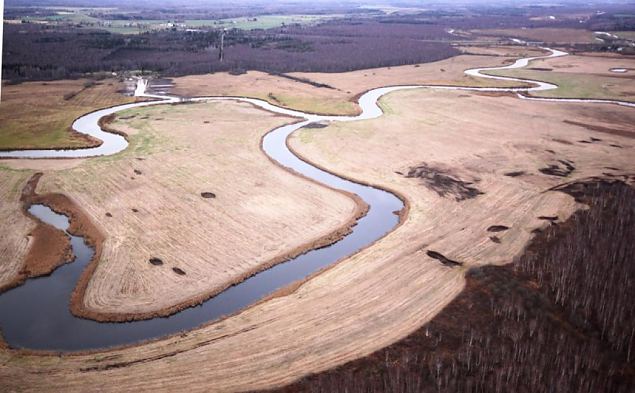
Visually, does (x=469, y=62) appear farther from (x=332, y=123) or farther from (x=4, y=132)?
(x=4, y=132)

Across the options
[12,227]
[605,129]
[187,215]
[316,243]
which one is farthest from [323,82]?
[12,227]

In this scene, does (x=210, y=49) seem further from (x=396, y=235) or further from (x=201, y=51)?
Answer: (x=396, y=235)

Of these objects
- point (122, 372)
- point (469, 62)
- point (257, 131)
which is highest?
point (469, 62)

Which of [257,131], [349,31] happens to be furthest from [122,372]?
[349,31]

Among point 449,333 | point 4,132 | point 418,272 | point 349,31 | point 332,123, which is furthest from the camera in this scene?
point 349,31

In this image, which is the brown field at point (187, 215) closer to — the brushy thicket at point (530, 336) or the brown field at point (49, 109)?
the brown field at point (49, 109)

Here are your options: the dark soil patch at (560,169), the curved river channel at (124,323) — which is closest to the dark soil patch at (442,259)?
the curved river channel at (124,323)
